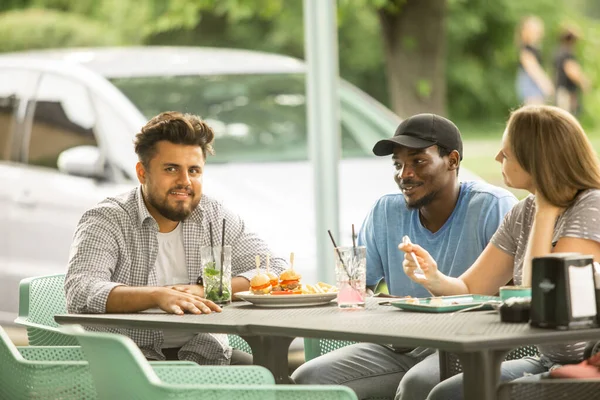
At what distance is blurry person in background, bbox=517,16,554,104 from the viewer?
11.1 metres

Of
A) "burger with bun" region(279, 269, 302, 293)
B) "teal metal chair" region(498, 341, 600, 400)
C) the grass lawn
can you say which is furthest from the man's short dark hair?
the grass lawn

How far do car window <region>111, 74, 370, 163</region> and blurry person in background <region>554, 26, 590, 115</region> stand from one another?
568 cm

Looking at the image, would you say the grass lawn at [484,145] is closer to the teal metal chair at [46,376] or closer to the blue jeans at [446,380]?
the blue jeans at [446,380]

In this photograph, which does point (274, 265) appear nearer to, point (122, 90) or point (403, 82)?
point (122, 90)

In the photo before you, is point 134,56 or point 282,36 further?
point 282,36

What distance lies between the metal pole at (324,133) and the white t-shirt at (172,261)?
5.31 ft

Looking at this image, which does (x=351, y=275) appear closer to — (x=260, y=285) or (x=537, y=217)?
(x=260, y=285)

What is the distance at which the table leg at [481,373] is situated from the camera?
2.63 meters

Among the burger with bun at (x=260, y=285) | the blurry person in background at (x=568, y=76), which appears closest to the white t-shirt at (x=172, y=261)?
the burger with bun at (x=260, y=285)

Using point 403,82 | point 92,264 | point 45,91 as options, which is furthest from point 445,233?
point 403,82

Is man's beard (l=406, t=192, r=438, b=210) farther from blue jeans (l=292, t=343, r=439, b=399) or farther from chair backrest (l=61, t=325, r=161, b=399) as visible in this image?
chair backrest (l=61, t=325, r=161, b=399)

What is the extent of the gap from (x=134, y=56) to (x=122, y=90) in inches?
18.9

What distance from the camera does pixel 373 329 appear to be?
2840mm

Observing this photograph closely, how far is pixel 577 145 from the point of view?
3307 mm
